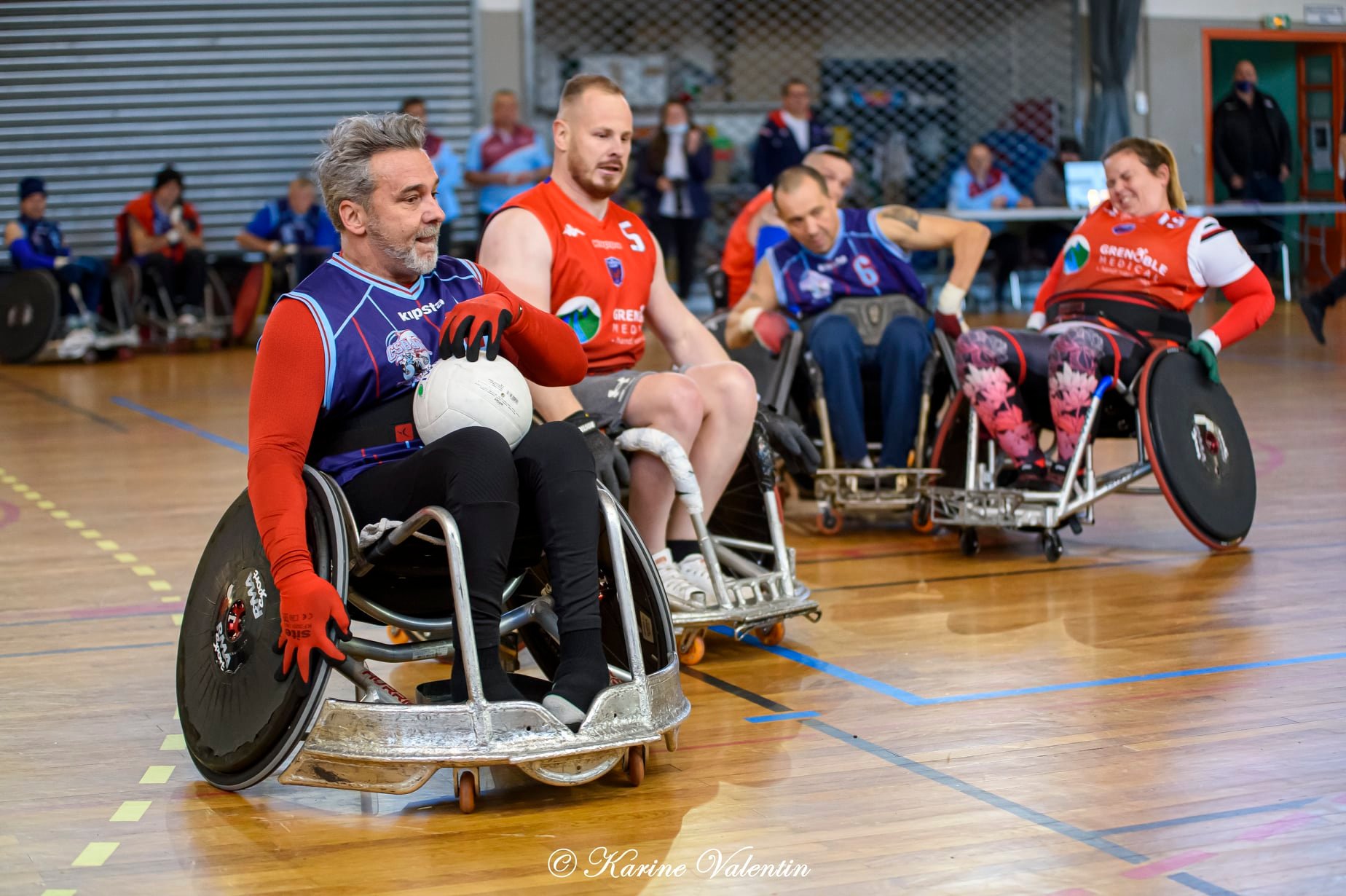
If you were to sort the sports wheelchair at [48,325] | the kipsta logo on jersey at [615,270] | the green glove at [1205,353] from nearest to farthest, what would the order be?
the kipsta logo on jersey at [615,270], the green glove at [1205,353], the sports wheelchair at [48,325]

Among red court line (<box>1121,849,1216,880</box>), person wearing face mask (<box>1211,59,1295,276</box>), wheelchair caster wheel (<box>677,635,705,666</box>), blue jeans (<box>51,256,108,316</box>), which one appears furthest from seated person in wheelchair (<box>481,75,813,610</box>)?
person wearing face mask (<box>1211,59,1295,276</box>)

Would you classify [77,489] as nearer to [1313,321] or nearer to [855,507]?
[855,507]

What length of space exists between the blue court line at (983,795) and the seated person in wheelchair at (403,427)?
58 cm

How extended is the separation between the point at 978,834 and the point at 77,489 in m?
5.05

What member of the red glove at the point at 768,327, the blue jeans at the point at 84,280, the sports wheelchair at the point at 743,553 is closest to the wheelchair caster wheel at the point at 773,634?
the sports wheelchair at the point at 743,553

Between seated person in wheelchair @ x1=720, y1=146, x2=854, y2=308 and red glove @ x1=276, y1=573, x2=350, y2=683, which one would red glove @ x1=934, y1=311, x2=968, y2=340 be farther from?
red glove @ x1=276, y1=573, x2=350, y2=683

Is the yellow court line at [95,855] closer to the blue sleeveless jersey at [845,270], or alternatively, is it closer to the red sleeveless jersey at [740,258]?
the blue sleeveless jersey at [845,270]

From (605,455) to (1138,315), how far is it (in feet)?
7.09

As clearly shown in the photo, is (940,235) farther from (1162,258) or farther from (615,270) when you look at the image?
(615,270)

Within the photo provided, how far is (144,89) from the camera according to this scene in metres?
14.2

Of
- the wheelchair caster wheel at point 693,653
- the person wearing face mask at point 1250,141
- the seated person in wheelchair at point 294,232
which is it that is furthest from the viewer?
the person wearing face mask at point 1250,141

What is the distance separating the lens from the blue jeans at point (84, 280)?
41.0 feet

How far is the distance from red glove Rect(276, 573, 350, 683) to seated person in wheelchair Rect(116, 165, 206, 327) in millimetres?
10836

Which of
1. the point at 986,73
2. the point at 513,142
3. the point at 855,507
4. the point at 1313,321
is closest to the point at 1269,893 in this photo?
the point at 855,507
